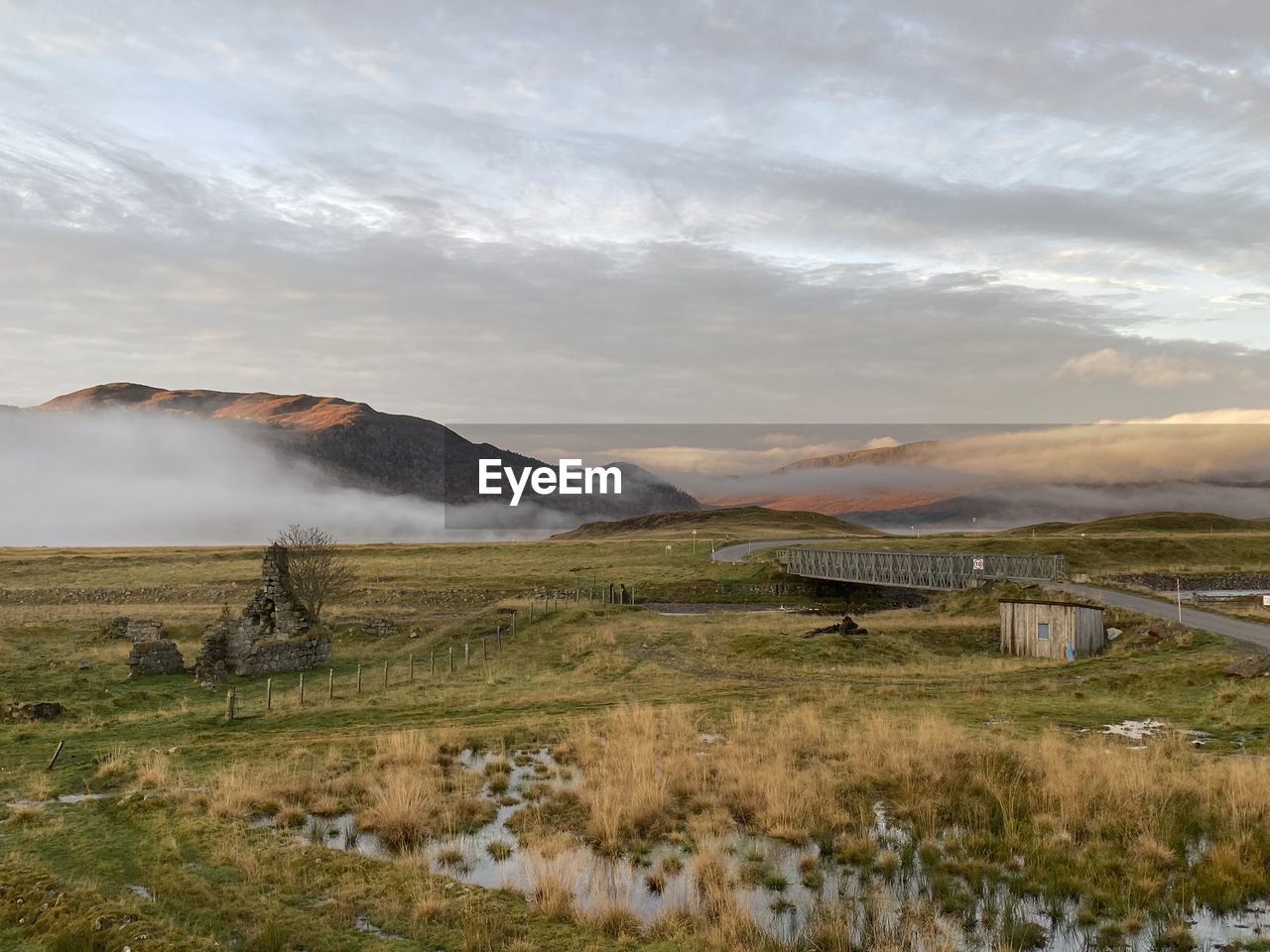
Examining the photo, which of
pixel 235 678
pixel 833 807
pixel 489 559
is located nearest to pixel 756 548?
pixel 489 559

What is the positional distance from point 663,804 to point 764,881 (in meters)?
3.06

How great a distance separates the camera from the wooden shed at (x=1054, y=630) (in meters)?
32.8

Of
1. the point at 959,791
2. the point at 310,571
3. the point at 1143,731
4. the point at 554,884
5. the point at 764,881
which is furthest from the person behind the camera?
the point at 310,571

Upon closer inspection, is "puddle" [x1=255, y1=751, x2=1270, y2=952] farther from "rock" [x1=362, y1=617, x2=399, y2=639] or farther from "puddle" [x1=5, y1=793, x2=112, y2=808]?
"rock" [x1=362, y1=617, x2=399, y2=639]

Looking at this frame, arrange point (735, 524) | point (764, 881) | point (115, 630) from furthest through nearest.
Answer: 1. point (735, 524)
2. point (115, 630)
3. point (764, 881)

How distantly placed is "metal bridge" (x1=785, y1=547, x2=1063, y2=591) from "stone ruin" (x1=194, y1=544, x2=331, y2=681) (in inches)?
1400

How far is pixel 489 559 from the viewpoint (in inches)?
3580

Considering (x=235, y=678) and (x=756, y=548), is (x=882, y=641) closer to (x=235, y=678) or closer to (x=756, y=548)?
(x=235, y=678)

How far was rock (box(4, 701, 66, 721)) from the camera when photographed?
2328 cm

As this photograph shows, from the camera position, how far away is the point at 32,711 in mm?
23422

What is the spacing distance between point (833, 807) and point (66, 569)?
95462 mm

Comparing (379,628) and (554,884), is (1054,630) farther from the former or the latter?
(379,628)

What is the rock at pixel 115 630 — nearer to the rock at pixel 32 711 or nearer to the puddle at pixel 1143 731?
the rock at pixel 32 711

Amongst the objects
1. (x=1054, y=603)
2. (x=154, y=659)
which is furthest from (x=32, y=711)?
(x=1054, y=603)
